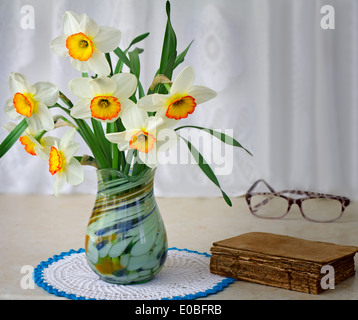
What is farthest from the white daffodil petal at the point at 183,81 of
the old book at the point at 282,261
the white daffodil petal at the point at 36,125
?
the old book at the point at 282,261

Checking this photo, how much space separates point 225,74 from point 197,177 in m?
0.41

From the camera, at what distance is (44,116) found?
0.86m

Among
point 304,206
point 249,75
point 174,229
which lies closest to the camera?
point 174,229

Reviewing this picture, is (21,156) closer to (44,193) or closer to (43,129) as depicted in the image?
(44,193)

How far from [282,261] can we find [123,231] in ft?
0.88

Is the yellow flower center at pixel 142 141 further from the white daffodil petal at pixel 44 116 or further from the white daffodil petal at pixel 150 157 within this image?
the white daffodil petal at pixel 44 116

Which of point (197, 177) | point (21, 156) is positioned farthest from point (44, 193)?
point (197, 177)

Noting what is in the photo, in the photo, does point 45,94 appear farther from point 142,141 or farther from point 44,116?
point 142,141

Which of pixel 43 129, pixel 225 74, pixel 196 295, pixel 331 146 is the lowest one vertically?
pixel 196 295

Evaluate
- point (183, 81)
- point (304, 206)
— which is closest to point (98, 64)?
point (183, 81)

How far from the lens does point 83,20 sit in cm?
84

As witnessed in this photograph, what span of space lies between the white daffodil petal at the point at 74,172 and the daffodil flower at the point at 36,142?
46mm

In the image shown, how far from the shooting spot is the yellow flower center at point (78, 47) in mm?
836

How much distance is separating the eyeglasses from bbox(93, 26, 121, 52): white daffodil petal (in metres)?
1.04
